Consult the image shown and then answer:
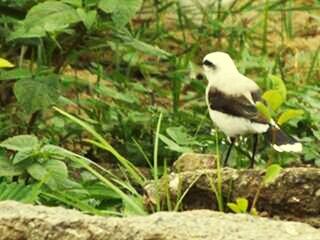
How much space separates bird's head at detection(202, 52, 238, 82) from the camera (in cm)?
520

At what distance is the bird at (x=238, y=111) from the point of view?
189 inches

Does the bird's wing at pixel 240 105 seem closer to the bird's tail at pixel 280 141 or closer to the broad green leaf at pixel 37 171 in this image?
the bird's tail at pixel 280 141

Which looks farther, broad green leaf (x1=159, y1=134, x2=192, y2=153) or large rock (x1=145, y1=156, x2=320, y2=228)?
broad green leaf (x1=159, y1=134, x2=192, y2=153)

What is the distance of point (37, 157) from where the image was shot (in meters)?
4.52

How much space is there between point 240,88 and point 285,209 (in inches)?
44.3

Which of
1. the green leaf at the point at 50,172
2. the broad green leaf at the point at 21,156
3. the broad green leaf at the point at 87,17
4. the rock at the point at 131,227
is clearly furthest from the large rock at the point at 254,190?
the broad green leaf at the point at 87,17

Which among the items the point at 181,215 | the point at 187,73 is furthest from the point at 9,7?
the point at 181,215

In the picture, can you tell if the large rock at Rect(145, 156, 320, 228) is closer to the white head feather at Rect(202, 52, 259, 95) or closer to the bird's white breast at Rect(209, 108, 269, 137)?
the bird's white breast at Rect(209, 108, 269, 137)

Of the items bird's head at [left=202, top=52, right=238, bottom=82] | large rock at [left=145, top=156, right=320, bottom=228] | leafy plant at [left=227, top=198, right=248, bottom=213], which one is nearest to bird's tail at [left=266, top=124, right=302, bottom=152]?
bird's head at [left=202, top=52, right=238, bottom=82]

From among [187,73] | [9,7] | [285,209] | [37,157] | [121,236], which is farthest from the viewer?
[187,73]

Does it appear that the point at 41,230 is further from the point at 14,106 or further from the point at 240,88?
the point at 14,106

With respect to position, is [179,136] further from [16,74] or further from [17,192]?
[17,192]

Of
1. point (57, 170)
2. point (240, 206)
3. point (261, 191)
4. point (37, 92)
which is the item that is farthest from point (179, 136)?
point (240, 206)

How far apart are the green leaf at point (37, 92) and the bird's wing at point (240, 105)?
67 centimetres
